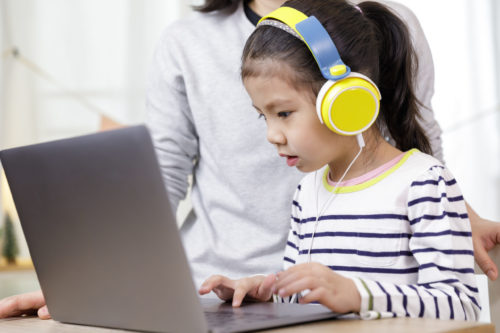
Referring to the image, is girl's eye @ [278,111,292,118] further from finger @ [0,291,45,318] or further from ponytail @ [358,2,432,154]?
finger @ [0,291,45,318]

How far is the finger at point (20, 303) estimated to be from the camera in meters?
0.90

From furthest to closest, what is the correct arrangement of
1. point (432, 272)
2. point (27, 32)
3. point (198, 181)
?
point (27, 32)
point (198, 181)
point (432, 272)

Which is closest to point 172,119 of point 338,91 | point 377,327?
point 338,91

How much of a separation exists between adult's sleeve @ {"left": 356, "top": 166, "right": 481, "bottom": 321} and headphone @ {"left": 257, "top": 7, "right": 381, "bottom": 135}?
0.43ft

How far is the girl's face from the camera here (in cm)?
99

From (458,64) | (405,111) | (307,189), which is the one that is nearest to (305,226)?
(307,189)

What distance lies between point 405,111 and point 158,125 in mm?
565

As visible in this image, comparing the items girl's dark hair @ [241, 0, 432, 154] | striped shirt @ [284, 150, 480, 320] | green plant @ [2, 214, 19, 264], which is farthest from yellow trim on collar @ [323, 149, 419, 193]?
green plant @ [2, 214, 19, 264]

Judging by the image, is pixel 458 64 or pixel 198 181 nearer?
pixel 198 181

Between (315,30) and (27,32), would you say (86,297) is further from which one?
(27,32)

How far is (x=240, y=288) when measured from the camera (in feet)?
2.92

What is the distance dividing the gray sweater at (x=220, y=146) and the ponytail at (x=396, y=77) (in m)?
0.17

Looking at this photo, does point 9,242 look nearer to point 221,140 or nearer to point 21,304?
point 221,140

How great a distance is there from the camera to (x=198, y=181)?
1395mm
